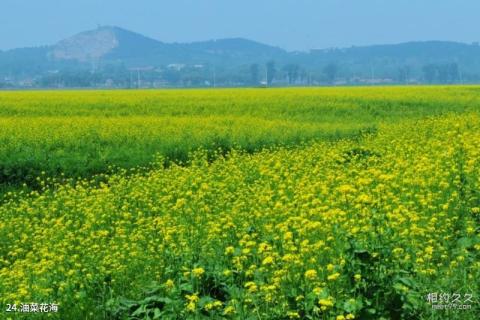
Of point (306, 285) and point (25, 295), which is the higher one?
point (306, 285)

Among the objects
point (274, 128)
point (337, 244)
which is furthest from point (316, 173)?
point (274, 128)

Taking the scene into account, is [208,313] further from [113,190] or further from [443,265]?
[113,190]

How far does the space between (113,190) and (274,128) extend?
10.1 metres

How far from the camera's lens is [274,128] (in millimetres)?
23219

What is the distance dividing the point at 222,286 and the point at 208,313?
434 mm

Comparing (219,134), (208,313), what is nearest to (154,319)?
(208,313)

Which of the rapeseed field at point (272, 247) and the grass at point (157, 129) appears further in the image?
the grass at point (157, 129)

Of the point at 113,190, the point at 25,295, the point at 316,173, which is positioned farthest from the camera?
the point at 113,190

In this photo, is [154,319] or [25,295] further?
[25,295]

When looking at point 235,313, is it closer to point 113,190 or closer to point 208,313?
point 208,313

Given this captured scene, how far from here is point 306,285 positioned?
6.12m

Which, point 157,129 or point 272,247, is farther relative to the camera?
point 157,129

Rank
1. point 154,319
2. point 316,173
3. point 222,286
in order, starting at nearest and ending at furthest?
point 154,319 → point 222,286 → point 316,173

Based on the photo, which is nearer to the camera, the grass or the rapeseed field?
the rapeseed field
